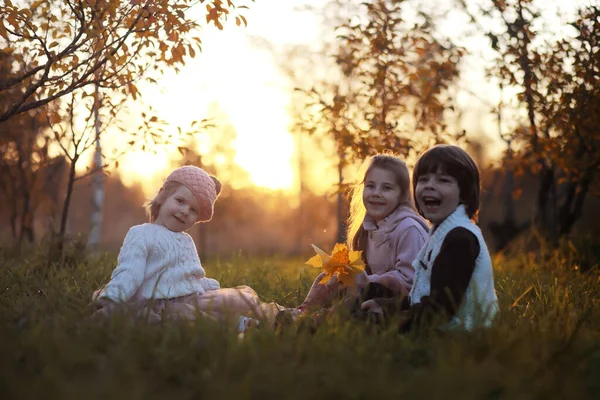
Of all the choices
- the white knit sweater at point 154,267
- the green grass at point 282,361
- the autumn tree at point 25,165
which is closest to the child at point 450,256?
the green grass at point 282,361

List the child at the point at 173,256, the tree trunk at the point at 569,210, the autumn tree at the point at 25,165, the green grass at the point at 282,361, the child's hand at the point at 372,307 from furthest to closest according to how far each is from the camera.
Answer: the tree trunk at the point at 569,210, the autumn tree at the point at 25,165, the child at the point at 173,256, the child's hand at the point at 372,307, the green grass at the point at 282,361

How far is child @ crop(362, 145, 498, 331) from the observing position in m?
3.42

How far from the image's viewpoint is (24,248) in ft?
22.5

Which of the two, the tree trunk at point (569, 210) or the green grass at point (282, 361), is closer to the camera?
the green grass at point (282, 361)

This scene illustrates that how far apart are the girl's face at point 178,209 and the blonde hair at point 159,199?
0.04 meters

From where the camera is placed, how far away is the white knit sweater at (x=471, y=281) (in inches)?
137

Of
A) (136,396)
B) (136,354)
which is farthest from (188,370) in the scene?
(136,396)

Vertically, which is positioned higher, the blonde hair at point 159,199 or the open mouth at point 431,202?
the blonde hair at point 159,199

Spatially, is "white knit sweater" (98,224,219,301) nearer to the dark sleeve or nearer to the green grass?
the green grass

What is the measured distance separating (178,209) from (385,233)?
1.47 metres

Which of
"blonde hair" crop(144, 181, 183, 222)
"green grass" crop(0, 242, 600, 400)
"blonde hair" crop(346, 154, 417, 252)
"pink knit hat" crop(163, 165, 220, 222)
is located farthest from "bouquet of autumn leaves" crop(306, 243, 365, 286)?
"blonde hair" crop(144, 181, 183, 222)

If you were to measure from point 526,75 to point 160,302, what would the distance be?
4.76 m

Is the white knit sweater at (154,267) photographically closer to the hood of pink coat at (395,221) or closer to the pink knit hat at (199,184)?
the pink knit hat at (199,184)

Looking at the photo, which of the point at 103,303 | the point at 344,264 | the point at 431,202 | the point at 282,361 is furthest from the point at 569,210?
the point at 282,361
